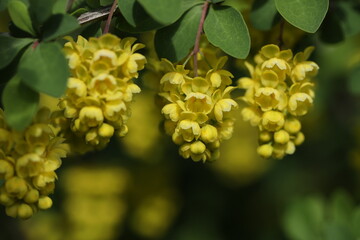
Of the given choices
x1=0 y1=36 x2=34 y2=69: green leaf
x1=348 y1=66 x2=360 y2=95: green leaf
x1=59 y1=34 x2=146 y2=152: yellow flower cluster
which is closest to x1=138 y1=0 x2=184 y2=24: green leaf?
x1=59 y1=34 x2=146 y2=152: yellow flower cluster

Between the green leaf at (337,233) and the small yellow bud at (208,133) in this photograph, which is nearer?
the small yellow bud at (208,133)

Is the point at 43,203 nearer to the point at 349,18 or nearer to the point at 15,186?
the point at 15,186

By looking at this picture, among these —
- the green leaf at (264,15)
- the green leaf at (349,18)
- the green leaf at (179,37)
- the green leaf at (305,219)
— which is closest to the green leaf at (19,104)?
the green leaf at (179,37)

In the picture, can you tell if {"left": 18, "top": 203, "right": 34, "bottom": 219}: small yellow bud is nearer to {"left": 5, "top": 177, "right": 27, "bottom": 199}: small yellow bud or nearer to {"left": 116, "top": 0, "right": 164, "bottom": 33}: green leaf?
{"left": 5, "top": 177, "right": 27, "bottom": 199}: small yellow bud

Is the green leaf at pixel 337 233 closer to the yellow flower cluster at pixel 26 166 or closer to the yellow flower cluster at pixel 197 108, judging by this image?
the yellow flower cluster at pixel 197 108

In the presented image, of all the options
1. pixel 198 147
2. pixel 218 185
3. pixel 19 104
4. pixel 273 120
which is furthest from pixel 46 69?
pixel 218 185

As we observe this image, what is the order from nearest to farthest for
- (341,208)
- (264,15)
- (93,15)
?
(93,15)
(264,15)
(341,208)
